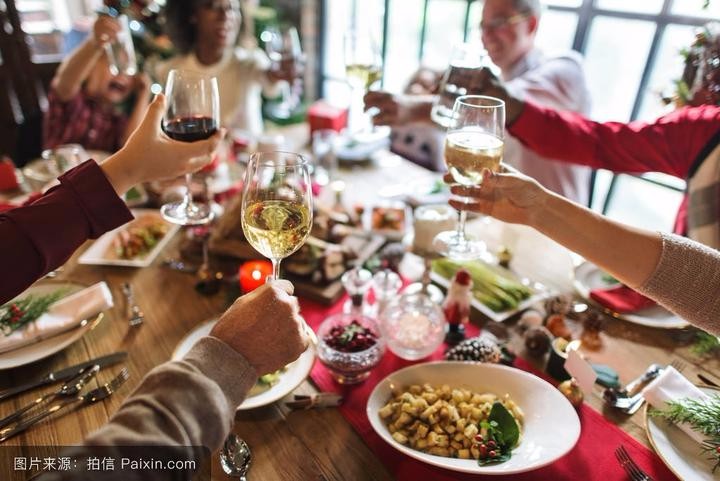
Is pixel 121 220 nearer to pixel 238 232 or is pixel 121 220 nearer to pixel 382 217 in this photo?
pixel 238 232

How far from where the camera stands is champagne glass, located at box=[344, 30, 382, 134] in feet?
5.39

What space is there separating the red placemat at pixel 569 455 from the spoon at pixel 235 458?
0.70 ft

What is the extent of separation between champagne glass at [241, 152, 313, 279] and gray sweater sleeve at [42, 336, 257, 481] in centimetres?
21

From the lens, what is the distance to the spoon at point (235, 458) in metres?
0.85

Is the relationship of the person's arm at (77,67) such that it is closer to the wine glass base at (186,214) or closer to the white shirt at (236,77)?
the white shirt at (236,77)

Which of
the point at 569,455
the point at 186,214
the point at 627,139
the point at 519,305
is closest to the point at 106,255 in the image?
the point at 186,214

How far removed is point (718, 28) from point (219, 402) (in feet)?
5.43

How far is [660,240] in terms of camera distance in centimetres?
93

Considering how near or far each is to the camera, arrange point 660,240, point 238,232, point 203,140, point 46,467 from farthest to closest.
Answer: point 238,232 → point 203,140 → point 660,240 → point 46,467

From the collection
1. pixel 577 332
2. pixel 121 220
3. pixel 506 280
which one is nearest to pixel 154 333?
pixel 121 220

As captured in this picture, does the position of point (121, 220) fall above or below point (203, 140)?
below

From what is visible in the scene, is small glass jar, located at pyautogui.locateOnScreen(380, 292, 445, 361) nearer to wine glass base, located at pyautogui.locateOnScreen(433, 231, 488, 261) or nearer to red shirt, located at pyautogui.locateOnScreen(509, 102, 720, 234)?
wine glass base, located at pyautogui.locateOnScreen(433, 231, 488, 261)

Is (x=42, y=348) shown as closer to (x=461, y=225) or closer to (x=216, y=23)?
(x=461, y=225)

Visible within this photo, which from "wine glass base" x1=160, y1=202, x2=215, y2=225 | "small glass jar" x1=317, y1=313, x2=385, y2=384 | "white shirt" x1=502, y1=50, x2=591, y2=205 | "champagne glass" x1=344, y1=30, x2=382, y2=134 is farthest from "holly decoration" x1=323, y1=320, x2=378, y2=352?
"white shirt" x1=502, y1=50, x2=591, y2=205
